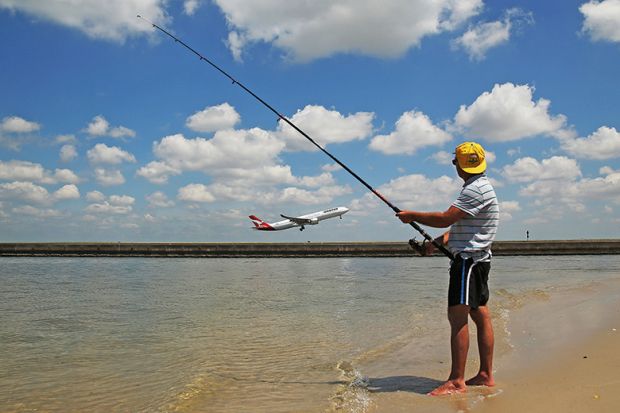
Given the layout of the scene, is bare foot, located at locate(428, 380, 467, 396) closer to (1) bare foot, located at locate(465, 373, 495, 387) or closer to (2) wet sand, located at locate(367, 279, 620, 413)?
(2) wet sand, located at locate(367, 279, 620, 413)

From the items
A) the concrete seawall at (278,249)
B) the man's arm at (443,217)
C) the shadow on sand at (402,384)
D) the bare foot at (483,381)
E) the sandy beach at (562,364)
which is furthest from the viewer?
the concrete seawall at (278,249)

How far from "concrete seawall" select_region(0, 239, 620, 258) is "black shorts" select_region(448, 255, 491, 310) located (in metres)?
43.5

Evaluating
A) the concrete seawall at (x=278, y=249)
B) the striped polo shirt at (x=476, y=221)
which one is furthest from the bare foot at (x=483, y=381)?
the concrete seawall at (x=278, y=249)

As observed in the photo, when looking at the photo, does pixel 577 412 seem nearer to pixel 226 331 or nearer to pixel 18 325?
pixel 226 331

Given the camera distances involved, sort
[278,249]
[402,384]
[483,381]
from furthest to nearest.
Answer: [278,249] → [402,384] → [483,381]

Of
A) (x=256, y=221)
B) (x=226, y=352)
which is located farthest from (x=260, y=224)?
(x=226, y=352)

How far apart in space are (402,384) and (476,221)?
1.52 meters

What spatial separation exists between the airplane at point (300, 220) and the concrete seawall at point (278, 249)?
837cm

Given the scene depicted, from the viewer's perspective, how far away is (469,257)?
372 centimetres

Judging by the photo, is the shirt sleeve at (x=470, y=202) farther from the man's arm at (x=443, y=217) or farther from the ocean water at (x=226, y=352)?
the ocean water at (x=226, y=352)

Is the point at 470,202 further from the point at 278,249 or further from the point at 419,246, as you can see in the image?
the point at 278,249

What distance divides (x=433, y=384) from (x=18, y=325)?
23.6ft

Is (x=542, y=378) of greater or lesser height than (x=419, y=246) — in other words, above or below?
below

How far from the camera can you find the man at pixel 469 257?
12.1ft
